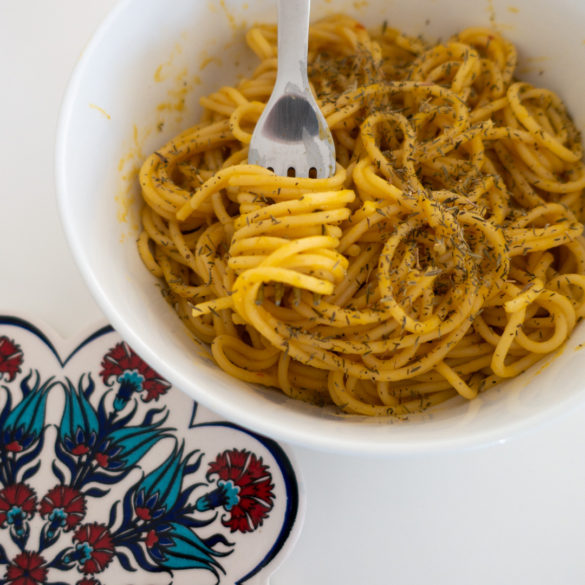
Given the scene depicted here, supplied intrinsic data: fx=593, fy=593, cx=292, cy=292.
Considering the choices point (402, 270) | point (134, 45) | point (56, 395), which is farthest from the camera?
point (56, 395)

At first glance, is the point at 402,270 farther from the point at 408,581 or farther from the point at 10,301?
the point at 10,301

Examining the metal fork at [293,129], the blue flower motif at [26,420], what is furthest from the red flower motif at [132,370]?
the metal fork at [293,129]

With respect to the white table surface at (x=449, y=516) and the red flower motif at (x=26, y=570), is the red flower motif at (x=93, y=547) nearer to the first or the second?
the red flower motif at (x=26, y=570)

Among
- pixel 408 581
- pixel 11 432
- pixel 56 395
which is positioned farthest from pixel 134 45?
pixel 408 581

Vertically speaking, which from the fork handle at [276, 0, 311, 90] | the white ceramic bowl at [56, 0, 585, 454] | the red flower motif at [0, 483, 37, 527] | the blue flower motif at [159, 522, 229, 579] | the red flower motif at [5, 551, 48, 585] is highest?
the fork handle at [276, 0, 311, 90]

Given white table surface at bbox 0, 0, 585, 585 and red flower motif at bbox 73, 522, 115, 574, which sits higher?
white table surface at bbox 0, 0, 585, 585

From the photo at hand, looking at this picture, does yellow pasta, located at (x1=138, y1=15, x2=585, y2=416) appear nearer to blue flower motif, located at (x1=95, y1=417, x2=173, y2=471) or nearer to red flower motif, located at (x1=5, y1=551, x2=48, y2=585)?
blue flower motif, located at (x1=95, y1=417, x2=173, y2=471)

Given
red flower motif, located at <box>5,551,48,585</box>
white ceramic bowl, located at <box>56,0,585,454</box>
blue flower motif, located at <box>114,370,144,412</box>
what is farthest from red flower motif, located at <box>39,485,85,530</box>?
white ceramic bowl, located at <box>56,0,585,454</box>

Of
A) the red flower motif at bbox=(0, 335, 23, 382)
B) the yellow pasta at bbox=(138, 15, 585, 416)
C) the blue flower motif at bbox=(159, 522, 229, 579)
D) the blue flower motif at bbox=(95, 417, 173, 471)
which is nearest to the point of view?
the yellow pasta at bbox=(138, 15, 585, 416)
